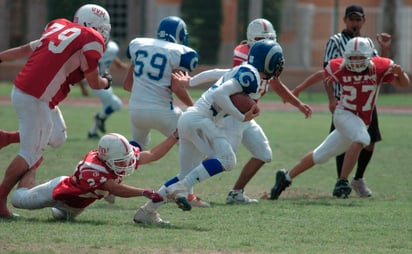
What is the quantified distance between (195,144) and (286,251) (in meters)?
1.86

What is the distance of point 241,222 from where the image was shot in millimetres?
8352

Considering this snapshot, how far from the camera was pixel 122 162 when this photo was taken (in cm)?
789

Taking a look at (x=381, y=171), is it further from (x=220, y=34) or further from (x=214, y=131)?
(x=220, y=34)

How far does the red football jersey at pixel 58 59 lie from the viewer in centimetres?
825

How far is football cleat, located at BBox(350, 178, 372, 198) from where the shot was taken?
1080 cm

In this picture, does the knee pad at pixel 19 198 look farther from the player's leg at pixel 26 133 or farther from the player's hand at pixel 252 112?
the player's hand at pixel 252 112

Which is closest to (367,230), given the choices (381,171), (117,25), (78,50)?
(78,50)

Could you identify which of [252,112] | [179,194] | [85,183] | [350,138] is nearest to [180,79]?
[252,112]

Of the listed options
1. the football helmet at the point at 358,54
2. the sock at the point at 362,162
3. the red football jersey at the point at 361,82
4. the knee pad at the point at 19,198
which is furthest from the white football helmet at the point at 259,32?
the knee pad at the point at 19,198

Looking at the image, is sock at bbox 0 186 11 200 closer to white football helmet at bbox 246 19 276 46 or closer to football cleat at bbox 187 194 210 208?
football cleat at bbox 187 194 210 208

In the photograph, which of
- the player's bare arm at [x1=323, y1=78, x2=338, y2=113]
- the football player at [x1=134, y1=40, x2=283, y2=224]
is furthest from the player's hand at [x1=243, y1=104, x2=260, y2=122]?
the player's bare arm at [x1=323, y1=78, x2=338, y2=113]

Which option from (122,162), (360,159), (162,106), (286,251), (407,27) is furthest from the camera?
(407,27)

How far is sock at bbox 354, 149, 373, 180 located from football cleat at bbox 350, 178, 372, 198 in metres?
0.08

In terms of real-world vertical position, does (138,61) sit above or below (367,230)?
above
